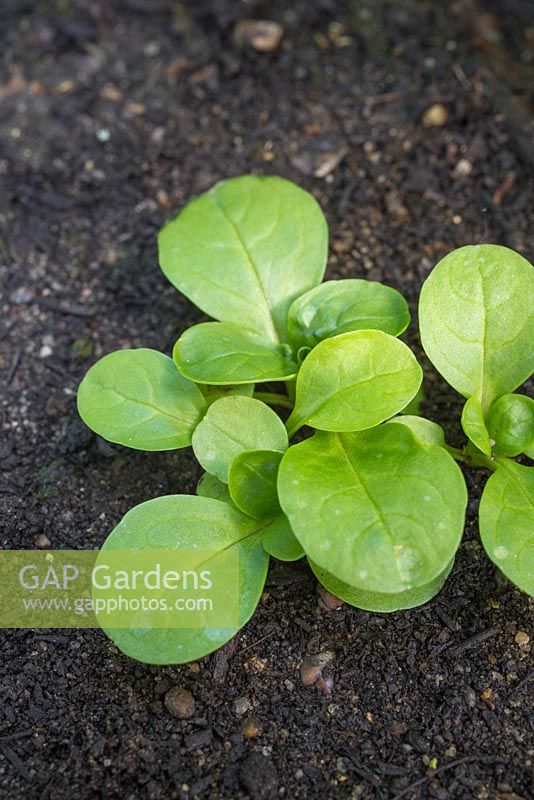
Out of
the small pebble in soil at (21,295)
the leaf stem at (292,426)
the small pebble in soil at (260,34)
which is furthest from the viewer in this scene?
the small pebble in soil at (260,34)

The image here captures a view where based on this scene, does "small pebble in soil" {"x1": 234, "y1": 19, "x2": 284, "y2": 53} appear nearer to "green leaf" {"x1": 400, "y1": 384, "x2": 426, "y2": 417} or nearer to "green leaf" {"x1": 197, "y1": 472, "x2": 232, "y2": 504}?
"green leaf" {"x1": 400, "y1": 384, "x2": 426, "y2": 417}

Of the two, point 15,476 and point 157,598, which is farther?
point 15,476

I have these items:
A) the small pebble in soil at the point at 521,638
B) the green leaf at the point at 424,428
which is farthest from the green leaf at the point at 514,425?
the small pebble in soil at the point at 521,638

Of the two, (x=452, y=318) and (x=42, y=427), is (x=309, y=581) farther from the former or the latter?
(x=42, y=427)

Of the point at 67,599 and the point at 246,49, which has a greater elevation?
the point at 246,49

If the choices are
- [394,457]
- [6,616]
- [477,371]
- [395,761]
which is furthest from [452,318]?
[6,616]

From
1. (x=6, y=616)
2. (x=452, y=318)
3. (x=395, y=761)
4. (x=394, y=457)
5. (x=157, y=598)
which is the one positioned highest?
(x=452, y=318)

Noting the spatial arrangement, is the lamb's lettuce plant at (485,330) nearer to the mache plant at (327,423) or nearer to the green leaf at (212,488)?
the mache plant at (327,423)
